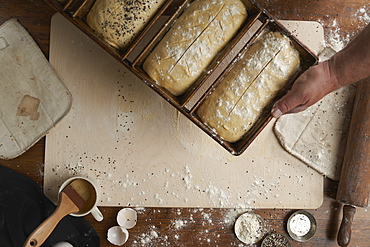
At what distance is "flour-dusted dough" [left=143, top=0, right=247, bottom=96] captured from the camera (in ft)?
4.31

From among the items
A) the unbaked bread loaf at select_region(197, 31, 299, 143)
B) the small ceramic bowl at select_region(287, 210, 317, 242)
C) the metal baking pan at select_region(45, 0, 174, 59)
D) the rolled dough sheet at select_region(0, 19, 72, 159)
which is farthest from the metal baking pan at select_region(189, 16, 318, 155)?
the rolled dough sheet at select_region(0, 19, 72, 159)

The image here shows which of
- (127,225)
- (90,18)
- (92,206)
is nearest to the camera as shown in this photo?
(90,18)

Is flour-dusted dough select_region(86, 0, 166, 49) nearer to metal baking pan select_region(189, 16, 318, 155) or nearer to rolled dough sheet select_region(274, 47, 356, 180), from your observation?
metal baking pan select_region(189, 16, 318, 155)

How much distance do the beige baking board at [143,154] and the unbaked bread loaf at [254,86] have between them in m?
0.37

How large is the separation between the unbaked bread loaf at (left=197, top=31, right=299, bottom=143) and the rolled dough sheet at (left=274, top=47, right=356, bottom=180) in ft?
1.37

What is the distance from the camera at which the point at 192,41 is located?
1.31 m

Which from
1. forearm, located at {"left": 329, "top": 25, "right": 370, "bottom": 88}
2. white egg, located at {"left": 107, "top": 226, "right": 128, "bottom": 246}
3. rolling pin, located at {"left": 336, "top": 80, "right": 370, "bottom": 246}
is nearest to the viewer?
forearm, located at {"left": 329, "top": 25, "right": 370, "bottom": 88}

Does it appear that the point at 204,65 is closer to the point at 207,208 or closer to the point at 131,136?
the point at 131,136

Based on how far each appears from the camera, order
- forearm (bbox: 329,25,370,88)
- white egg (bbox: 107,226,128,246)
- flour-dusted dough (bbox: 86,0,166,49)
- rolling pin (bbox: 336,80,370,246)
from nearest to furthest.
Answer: forearm (bbox: 329,25,370,88) → flour-dusted dough (bbox: 86,0,166,49) → rolling pin (bbox: 336,80,370,246) → white egg (bbox: 107,226,128,246)

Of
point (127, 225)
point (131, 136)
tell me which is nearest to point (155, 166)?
point (131, 136)

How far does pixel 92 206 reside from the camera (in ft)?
5.16

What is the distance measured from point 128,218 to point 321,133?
142cm

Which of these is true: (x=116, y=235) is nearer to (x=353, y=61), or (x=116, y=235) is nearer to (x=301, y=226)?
(x=301, y=226)

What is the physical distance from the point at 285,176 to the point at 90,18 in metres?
1.54
